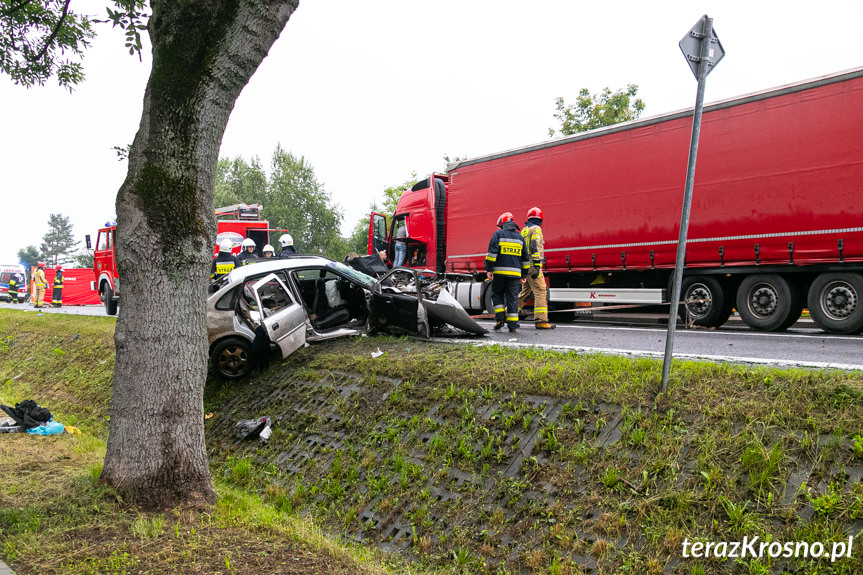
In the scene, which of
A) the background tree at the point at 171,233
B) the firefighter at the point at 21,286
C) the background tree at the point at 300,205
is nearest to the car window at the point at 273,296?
the background tree at the point at 171,233

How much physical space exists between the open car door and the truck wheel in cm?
517

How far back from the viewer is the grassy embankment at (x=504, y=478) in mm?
3268

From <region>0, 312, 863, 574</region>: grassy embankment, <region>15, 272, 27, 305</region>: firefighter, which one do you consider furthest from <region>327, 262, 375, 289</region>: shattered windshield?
<region>15, 272, 27, 305</region>: firefighter

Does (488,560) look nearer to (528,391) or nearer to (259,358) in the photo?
(528,391)

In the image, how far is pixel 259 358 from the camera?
26.4 feet

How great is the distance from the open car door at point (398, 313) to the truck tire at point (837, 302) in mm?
5899

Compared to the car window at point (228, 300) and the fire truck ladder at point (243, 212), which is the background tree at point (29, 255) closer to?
the fire truck ladder at point (243, 212)

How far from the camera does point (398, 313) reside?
8609 mm

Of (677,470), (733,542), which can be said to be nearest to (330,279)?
(677,470)

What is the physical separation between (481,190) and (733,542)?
1154 cm

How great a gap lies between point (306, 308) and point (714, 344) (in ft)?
18.0

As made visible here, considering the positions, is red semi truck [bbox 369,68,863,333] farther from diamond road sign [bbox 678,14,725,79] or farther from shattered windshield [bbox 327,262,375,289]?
diamond road sign [bbox 678,14,725,79]

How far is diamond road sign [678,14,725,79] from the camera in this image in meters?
4.37

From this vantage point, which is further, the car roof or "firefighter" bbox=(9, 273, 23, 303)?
"firefighter" bbox=(9, 273, 23, 303)
